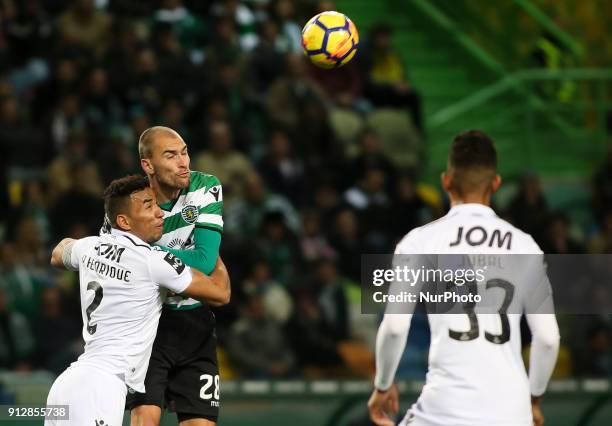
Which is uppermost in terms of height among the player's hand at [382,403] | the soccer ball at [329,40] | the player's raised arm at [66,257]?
the soccer ball at [329,40]

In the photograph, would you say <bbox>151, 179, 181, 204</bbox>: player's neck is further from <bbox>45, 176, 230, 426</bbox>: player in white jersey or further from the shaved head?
<bbox>45, 176, 230, 426</bbox>: player in white jersey

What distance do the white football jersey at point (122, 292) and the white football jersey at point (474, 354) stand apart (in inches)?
47.7

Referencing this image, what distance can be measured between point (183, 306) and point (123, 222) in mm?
689

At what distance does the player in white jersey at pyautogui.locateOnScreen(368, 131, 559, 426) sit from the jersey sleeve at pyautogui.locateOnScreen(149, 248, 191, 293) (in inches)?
42.2

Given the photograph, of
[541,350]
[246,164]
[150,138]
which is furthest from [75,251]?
[246,164]

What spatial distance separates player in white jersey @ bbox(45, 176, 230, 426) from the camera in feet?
18.0

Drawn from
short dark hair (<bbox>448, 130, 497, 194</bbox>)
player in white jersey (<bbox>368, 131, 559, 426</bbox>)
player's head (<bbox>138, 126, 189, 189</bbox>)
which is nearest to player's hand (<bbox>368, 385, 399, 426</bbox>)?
player in white jersey (<bbox>368, 131, 559, 426</bbox>)

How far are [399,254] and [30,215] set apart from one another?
6700 mm

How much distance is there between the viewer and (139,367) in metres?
5.82

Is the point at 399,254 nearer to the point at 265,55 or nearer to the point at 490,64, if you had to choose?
the point at 265,55

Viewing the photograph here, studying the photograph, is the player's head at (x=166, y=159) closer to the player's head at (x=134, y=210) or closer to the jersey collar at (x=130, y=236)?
the player's head at (x=134, y=210)

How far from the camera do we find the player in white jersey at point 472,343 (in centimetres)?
510

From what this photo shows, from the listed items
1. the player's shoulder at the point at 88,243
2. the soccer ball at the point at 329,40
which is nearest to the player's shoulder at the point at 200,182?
the player's shoulder at the point at 88,243

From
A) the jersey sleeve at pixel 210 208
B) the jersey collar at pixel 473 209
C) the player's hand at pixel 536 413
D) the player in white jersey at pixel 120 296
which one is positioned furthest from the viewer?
the jersey sleeve at pixel 210 208
